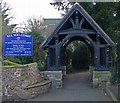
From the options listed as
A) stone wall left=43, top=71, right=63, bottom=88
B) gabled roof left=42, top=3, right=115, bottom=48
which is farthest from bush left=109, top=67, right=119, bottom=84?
stone wall left=43, top=71, right=63, bottom=88

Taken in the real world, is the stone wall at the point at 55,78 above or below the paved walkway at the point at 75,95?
above

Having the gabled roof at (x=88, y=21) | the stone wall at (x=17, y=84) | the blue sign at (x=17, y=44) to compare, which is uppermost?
the gabled roof at (x=88, y=21)

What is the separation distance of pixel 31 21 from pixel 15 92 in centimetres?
2755

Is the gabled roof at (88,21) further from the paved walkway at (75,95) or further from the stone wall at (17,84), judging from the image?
the stone wall at (17,84)

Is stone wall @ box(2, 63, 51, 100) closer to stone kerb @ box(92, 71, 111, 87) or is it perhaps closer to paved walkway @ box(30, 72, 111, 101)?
paved walkway @ box(30, 72, 111, 101)

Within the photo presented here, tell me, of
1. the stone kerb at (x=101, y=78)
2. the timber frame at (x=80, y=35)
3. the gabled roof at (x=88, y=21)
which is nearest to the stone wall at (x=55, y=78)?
the timber frame at (x=80, y=35)

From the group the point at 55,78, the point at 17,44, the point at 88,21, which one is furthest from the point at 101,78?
the point at 17,44

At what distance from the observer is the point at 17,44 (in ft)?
43.8

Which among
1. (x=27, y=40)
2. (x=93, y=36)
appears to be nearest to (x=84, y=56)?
(x=93, y=36)

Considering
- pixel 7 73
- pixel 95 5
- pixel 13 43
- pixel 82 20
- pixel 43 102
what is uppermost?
pixel 95 5

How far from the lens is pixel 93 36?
57.3ft

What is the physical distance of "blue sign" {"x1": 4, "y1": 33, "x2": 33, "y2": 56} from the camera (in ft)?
43.4

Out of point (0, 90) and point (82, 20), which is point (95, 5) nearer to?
point (82, 20)

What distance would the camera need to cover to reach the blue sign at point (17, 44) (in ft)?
43.4
